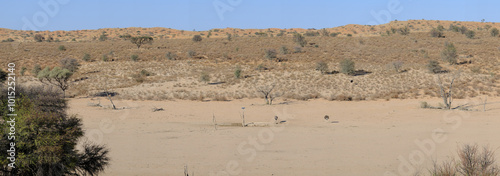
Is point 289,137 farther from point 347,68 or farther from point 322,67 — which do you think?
point 322,67

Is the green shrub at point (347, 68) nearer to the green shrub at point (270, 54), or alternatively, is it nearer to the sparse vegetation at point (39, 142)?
the green shrub at point (270, 54)

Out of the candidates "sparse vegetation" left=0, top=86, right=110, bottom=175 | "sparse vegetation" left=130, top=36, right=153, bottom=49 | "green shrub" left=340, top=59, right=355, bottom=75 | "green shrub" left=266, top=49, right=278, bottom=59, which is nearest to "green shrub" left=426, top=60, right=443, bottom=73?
"green shrub" left=340, top=59, right=355, bottom=75

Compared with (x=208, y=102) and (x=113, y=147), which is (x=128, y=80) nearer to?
(x=208, y=102)

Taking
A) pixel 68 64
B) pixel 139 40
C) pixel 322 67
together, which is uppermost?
pixel 139 40

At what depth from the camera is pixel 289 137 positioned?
18203 mm

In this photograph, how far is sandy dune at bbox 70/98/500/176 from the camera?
1381 centimetres

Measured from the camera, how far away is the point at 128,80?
1517 inches

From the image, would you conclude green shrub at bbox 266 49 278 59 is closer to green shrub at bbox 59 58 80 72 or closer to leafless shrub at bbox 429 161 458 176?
green shrub at bbox 59 58 80 72

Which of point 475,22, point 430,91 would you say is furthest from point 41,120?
point 475,22

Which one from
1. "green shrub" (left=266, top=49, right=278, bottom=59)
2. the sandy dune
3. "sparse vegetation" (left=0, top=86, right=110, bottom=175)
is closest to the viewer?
A: "sparse vegetation" (left=0, top=86, right=110, bottom=175)

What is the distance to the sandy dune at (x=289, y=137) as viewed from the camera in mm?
13812

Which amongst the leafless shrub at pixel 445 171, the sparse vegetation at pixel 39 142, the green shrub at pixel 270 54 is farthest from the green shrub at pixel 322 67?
the sparse vegetation at pixel 39 142

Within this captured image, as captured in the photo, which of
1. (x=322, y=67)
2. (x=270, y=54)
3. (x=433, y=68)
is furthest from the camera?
(x=270, y=54)

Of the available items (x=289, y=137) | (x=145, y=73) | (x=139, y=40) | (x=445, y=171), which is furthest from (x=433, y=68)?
(x=139, y=40)
